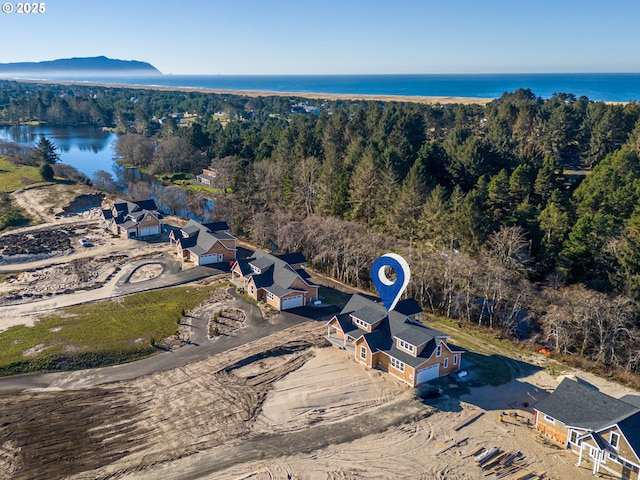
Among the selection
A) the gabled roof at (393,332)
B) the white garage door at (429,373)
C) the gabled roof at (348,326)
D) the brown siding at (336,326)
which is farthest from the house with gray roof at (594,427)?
the brown siding at (336,326)

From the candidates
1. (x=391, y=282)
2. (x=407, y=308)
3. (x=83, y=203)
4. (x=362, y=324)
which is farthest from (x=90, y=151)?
(x=407, y=308)

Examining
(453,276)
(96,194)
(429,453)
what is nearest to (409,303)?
(453,276)

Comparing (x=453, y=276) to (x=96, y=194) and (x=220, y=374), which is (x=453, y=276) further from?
(x=96, y=194)

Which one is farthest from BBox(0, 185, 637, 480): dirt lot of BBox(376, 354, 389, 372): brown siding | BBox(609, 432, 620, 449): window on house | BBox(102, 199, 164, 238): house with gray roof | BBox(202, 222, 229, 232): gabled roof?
BBox(102, 199, 164, 238): house with gray roof

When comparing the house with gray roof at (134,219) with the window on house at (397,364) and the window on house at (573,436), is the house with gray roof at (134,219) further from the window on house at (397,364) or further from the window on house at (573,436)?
the window on house at (573,436)

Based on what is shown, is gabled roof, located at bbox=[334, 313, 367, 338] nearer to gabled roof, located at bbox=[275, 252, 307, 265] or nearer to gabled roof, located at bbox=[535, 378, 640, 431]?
gabled roof, located at bbox=[275, 252, 307, 265]
